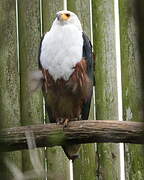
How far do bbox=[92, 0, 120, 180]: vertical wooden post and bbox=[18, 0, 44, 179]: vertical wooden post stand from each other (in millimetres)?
373

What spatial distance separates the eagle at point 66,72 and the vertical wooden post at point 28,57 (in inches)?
2.9

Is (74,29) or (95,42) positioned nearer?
(95,42)

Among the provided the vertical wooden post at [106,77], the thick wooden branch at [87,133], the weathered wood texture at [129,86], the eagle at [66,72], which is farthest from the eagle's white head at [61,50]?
the thick wooden branch at [87,133]

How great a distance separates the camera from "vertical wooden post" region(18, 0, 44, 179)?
10.8ft

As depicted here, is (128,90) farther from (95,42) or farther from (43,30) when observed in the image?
(43,30)

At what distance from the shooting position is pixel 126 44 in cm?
315

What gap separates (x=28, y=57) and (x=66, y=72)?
0.88ft

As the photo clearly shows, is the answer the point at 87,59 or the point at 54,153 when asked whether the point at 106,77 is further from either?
the point at 54,153

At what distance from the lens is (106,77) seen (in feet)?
10.5

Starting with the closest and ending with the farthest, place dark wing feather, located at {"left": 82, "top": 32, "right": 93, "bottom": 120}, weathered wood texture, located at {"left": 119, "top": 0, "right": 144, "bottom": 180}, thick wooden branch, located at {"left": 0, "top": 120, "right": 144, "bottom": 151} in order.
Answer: thick wooden branch, located at {"left": 0, "top": 120, "right": 144, "bottom": 151} < weathered wood texture, located at {"left": 119, "top": 0, "right": 144, "bottom": 180} < dark wing feather, located at {"left": 82, "top": 32, "right": 93, "bottom": 120}

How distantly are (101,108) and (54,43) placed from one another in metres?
0.53

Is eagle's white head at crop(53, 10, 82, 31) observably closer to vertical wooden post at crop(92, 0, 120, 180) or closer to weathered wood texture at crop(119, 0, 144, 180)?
vertical wooden post at crop(92, 0, 120, 180)

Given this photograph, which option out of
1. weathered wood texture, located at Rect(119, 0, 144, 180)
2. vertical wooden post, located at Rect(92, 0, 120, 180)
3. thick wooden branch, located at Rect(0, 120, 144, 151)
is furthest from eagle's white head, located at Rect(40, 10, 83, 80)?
thick wooden branch, located at Rect(0, 120, 144, 151)

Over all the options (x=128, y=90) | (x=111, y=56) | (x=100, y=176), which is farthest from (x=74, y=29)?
(x=100, y=176)
